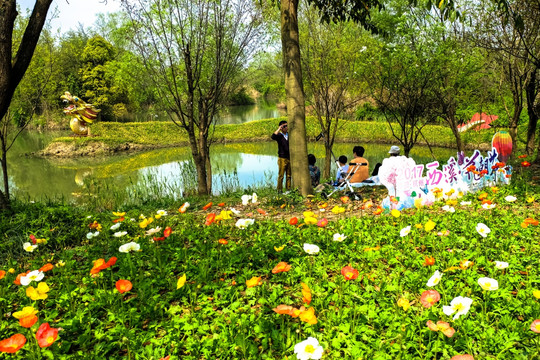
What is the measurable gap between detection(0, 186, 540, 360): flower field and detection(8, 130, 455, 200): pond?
678cm

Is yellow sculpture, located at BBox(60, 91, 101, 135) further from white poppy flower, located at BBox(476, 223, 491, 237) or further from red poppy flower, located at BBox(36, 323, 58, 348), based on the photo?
white poppy flower, located at BBox(476, 223, 491, 237)

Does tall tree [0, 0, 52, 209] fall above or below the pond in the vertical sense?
above

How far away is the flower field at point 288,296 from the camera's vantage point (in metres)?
1.88

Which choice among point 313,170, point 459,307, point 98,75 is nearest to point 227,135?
point 98,75

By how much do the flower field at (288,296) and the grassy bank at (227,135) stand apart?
17.3 m

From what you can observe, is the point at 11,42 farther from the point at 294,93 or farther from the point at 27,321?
the point at 27,321

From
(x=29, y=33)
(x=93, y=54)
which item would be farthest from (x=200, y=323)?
(x=93, y=54)

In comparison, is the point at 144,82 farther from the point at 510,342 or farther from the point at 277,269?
the point at 510,342

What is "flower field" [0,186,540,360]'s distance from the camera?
1875 mm

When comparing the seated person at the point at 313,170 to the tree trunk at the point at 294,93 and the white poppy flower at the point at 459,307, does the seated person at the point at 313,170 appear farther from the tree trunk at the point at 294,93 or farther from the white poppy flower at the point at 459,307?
the white poppy flower at the point at 459,307

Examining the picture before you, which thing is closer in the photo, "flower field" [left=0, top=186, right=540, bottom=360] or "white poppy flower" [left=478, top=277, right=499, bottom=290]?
"white poppy flower" [left=478, top=277, right=499, bottom=290]

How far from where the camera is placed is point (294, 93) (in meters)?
5.77

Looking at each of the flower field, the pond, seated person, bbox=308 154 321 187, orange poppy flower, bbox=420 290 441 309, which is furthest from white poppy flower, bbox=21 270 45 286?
the pond

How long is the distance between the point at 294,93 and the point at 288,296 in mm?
4100
